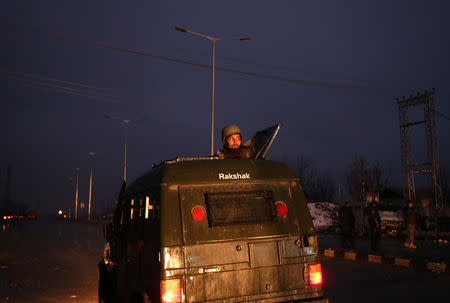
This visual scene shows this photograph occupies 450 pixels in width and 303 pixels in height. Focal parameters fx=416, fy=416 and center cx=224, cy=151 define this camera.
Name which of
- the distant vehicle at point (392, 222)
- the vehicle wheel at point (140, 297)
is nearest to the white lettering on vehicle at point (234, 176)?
the vehicle wheel at point (140, 297)

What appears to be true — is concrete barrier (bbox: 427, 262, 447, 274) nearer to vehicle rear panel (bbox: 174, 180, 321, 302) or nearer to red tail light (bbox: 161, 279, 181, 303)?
vehicle rear panel (bbox: 174, 180, 321, 302)

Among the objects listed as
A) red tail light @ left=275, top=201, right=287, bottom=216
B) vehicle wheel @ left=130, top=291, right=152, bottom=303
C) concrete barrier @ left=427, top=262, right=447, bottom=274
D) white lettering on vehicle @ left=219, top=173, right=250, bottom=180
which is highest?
white lettering on vehicle @ left=219, top=173, right=250, bottom=180

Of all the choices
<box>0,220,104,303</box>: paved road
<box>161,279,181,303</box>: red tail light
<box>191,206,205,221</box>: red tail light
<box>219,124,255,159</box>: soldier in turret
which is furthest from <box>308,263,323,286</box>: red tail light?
<box>0,220,104,303</box>: paved road

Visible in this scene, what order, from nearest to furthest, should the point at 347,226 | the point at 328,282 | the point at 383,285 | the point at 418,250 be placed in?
the point at 383,285
the point at 328,282
the point at 418,250
the point at 347,226

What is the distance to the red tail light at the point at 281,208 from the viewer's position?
191 inches

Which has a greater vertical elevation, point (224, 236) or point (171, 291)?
point (224, 236)

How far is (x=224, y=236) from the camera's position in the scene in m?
4.54

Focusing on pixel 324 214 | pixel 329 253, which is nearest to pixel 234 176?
pixel 329 253

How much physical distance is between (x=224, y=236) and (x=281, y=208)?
0.79 meters

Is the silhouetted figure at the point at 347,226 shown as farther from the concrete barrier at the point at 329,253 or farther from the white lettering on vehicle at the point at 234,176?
the white lettering on vehicle at the point at 234,176

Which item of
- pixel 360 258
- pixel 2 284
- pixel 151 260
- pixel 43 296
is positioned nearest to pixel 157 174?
pixel 151 260

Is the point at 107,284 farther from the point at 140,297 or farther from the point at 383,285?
the point at 383,285

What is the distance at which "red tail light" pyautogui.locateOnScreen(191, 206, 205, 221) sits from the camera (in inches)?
177

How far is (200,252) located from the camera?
14.4 feet
